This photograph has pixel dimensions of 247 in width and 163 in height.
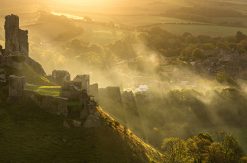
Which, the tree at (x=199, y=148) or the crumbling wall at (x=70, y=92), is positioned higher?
the crumbling wall at (x=70, y=92)

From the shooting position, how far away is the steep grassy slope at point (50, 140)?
52344mm

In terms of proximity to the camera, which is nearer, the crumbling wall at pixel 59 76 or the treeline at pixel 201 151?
the treeline at pixel 201 151

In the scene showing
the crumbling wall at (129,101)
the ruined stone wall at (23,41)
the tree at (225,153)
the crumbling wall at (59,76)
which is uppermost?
the ruined stone wall at (23,41)

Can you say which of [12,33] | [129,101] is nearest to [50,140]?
[12,33]

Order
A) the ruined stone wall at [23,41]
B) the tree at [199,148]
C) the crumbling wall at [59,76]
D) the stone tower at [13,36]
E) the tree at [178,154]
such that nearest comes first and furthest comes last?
the tree at [178,154]
the crumbling wall at [59,76]
the stone tower at [13,36]
the tree at [199,148]
the ruined stone wall at [23,41]

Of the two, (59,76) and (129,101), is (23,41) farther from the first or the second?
(129,101)

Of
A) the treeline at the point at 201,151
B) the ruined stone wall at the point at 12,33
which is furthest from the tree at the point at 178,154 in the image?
the ruined stone wall at the point at 12,33

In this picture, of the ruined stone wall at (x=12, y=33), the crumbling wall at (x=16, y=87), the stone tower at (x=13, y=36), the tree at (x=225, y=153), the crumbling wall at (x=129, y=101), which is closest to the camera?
the crumbling wall at (x=16, y=87)

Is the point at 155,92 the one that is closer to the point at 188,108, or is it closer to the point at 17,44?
the point at 188,108

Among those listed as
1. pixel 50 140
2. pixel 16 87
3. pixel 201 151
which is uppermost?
pixel 16 87

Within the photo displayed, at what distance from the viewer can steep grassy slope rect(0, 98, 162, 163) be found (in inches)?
2061

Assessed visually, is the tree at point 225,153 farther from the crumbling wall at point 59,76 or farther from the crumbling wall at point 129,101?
the crumbling wall at point 129,101

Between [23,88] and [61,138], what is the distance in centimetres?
920

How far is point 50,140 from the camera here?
54188mm
